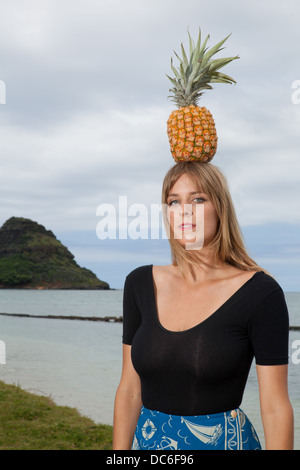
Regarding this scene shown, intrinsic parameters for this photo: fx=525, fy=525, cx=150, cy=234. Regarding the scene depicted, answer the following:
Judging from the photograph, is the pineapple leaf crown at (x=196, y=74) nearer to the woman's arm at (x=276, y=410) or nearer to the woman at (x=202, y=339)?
the woman at (x=202, y=339)

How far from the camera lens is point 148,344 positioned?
8.91 ft

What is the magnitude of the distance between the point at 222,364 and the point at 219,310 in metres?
0.27

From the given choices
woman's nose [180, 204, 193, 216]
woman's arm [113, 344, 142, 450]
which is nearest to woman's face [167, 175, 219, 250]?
woman's nose [180, 204, 193, 216]

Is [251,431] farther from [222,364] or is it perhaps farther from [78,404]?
[78,404]

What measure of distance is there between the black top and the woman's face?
1.17 feet

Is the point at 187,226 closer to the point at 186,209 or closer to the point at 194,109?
the point at 186,209

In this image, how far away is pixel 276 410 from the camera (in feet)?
8.23

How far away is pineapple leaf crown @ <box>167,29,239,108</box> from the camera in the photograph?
322 cm

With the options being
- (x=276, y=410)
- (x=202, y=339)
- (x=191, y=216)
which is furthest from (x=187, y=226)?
(x=276, y=410)

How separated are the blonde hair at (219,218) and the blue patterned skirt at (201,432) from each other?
79cm

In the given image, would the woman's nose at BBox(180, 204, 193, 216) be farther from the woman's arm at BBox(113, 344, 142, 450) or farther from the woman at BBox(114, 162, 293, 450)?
the woman's arm at BBox(113, 344, 142, 450)

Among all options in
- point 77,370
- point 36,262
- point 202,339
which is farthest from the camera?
point 36,262

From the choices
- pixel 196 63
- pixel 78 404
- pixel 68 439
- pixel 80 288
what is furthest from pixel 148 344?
pixel 80 288

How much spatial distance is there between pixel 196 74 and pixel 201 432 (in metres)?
2.06
